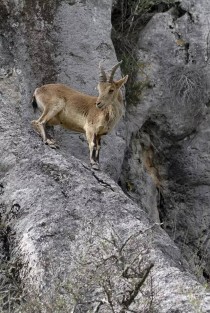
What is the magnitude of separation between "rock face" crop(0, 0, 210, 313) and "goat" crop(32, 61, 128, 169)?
432mm

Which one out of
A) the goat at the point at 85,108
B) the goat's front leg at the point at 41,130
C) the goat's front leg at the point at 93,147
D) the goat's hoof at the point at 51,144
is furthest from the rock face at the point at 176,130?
the goat's hoof at the point at 51,144

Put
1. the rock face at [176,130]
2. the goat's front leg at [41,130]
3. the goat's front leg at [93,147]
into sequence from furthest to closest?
the rock face at [176,130]
the goat's front leg at [93,147]
the goat's front leg at [41,130]

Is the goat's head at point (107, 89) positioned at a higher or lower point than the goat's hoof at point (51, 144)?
higher

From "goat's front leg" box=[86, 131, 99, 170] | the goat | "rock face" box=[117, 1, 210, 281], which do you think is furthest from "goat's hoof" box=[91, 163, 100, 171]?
"rock face" box=[117, 1, 210, 281]

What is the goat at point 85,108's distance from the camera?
1302cm

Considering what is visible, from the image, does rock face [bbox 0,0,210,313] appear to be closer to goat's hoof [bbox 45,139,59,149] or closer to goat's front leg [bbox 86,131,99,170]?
goat's hoof [bbox 45,139,59,149]

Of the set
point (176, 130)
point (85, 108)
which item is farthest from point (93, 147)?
point (176, 130)

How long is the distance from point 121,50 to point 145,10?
0.87 m

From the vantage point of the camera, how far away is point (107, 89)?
42.8ft

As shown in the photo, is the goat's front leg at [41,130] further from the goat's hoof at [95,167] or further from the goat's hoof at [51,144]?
the goat's hoof at [95,167]

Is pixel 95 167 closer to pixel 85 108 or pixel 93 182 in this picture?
pixel 93 182

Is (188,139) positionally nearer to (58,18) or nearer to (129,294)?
(58,18)

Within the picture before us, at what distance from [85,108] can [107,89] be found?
50cm

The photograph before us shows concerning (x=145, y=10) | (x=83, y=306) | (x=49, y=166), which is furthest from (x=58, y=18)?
(x=83, y=306)
